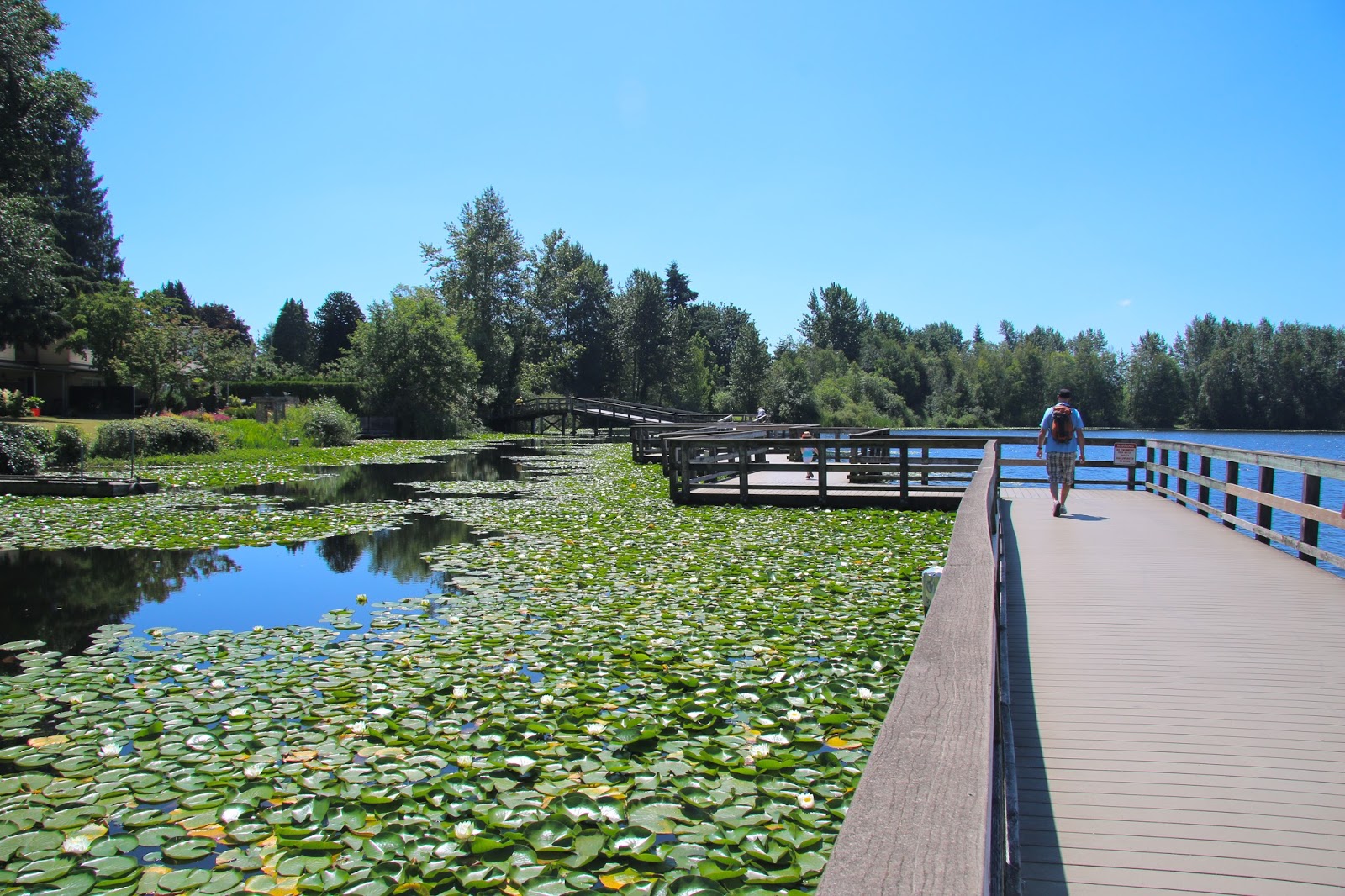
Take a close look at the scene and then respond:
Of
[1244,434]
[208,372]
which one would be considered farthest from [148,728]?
[1244,434]

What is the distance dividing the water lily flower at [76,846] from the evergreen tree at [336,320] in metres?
83.4

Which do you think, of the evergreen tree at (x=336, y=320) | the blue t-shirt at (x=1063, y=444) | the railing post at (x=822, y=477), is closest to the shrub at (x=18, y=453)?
the railing post at (x=822, y=477)

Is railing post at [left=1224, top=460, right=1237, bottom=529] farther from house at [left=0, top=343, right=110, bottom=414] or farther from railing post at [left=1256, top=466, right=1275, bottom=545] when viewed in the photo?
house at [left=0, top=343, right=110, bottom=414]

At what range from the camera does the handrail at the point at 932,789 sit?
1218mm

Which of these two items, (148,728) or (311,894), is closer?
(311,894)

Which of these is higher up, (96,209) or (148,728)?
(96,209)

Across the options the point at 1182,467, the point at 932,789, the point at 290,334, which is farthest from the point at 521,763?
the point at 290,334

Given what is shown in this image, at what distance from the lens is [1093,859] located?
111 inches

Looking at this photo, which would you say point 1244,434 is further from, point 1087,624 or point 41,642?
point 41,642

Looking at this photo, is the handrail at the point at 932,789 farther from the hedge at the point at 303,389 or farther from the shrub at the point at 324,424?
the hedge at the point at 303,389

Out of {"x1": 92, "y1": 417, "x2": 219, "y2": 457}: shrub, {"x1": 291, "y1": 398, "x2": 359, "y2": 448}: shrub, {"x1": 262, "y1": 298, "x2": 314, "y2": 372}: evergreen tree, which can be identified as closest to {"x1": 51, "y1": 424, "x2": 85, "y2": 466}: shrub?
{"x1": 92, "y1": 417, "x2": 219, "y2": 457}: shrub

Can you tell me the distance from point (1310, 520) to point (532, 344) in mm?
55458

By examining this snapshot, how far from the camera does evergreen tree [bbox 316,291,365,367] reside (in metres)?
81.1

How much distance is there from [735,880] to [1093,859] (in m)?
1.29
